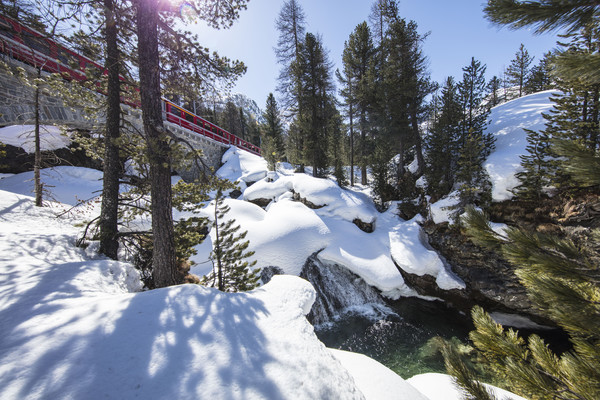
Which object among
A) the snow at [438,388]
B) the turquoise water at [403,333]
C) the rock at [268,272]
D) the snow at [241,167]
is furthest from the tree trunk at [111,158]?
the snow at [241,167]

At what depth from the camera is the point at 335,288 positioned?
30.5 ft

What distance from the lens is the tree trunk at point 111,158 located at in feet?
Answer: 16.9

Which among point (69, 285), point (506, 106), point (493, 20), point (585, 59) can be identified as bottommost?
point (69, 285)

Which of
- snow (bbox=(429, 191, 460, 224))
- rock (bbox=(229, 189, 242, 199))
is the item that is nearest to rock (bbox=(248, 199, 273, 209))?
rock (bbox=(229, 189, 242, 199))

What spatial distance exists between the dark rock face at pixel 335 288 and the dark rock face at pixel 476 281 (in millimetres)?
2113

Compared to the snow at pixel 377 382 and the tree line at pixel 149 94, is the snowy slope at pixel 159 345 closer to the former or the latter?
the snow at pixel 377 382

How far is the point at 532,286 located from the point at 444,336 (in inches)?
322

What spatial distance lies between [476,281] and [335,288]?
5.82 meters

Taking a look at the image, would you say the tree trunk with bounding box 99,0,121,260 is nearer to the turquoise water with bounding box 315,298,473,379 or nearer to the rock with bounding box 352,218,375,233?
the turquoise water with bounding box 315,298,473,379

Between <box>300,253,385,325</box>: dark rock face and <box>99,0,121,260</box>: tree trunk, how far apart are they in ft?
22.2

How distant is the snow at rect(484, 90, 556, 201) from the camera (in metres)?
9.27

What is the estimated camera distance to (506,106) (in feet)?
50.3

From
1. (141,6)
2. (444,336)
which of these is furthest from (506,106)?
(141,6)

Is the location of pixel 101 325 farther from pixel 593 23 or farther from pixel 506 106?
pixel 506 106
